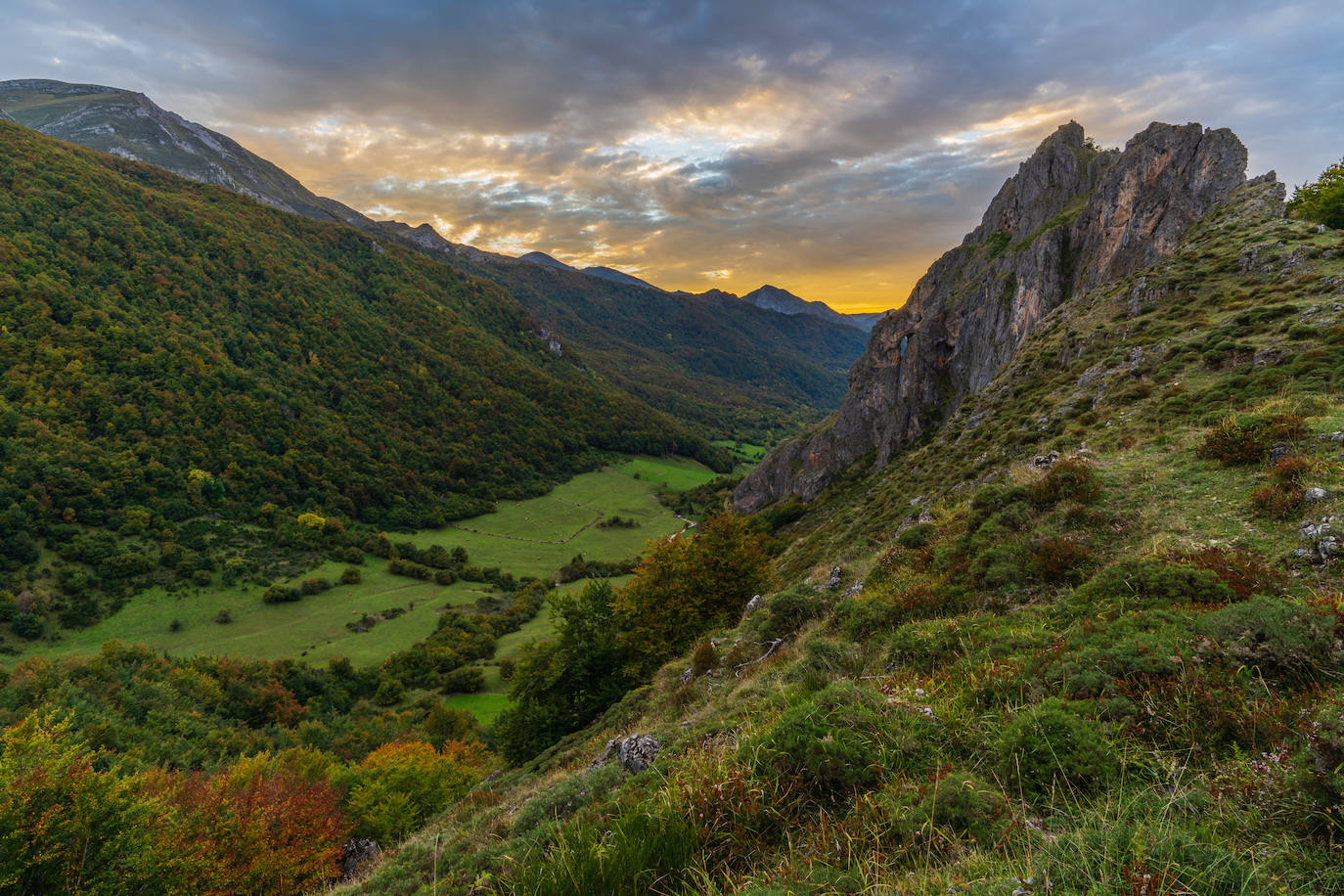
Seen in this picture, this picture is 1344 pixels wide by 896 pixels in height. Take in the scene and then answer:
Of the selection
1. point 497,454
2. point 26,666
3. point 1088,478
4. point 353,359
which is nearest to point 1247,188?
point 1088,478

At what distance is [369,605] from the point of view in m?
79.2

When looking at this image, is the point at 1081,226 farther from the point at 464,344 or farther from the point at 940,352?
the point at 464,344

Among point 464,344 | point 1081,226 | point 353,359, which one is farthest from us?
point 464,344

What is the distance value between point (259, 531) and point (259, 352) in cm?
6265

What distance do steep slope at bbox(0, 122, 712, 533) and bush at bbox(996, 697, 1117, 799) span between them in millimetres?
121444

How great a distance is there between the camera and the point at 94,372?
98.4 m

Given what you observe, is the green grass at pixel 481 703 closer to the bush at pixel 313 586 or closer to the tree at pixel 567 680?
the tree at pixel 567 680

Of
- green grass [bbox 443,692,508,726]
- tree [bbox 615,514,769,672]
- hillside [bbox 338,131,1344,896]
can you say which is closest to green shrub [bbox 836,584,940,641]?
hillside [bbox 338,131,1344,896]

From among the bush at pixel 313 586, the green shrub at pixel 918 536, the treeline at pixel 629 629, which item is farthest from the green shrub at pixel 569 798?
the bush at pixel 313 586

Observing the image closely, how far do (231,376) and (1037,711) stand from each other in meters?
159

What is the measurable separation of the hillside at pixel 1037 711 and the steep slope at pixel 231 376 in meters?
117

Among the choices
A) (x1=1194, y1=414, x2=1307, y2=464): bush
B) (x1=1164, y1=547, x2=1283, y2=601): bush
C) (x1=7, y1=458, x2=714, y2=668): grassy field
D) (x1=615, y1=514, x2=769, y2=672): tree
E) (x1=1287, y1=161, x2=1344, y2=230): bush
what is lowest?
(x1=7, y1=458, x2=714, y2=668): grassy field

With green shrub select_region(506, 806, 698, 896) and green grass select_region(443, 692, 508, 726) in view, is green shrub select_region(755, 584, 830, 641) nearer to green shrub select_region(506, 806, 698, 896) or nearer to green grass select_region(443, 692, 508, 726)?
green shrub select_region(506, 806, 698, 896)

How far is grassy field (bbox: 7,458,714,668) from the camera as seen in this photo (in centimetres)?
6531
